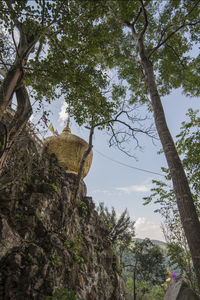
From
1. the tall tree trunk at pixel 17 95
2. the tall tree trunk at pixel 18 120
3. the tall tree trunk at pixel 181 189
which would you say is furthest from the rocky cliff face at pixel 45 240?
the tall tree trunk at pixel 181 189

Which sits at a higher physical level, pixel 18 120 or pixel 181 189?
pixel 18 120

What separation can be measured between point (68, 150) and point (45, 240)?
6.95 m

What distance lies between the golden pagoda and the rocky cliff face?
142 centimetres

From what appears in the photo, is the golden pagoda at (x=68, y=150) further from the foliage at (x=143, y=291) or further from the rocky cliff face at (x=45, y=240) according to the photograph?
the foliage at (x=143, y=291)

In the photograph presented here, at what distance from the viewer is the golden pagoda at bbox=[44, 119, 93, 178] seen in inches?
454

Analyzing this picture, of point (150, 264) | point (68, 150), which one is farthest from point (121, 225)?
point (68, 150)

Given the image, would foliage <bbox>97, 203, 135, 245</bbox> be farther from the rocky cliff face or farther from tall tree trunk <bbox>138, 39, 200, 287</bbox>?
tall tree trunk <bbox>138, 39, 200, 287</bbox>

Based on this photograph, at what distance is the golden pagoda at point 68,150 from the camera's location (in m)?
11.5

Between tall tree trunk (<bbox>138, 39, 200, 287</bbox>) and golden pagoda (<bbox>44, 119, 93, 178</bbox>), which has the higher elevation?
golden pagoda (<bbox>44, 119, 93, 178</bbox>)

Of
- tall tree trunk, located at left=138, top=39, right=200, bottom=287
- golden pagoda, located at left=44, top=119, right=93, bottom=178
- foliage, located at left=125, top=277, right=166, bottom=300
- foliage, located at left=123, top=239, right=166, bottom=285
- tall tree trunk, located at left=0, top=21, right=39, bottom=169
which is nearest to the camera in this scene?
tall tree trunk, located at left=138, top=39, right=200, bottom=287

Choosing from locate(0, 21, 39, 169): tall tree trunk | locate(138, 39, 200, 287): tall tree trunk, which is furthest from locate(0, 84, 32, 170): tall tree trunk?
locate(138, 39, 200, 287): tall tree trunk

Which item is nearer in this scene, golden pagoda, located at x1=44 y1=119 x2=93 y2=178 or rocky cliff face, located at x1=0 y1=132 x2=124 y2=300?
rocky cliff face, located at x1=0 y1=132 x2=124 y2=300

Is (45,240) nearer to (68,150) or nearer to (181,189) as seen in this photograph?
(181,189)

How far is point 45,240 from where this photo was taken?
5.54 metres
